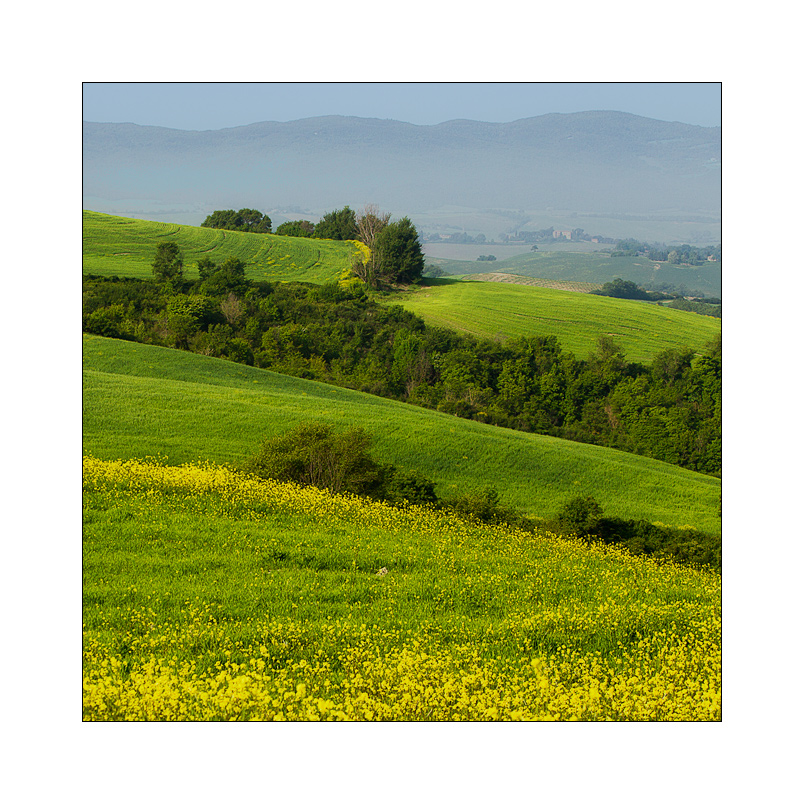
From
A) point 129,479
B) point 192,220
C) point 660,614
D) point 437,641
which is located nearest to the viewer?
point 437,641

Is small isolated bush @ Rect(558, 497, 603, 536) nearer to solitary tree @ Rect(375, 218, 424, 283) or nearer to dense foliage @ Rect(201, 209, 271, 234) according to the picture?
solitary tree @ Rect(375, 218, 424, 283)

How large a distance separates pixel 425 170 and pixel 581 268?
273 centimetres

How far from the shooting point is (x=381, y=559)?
21.7ft

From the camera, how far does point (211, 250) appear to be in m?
10.0

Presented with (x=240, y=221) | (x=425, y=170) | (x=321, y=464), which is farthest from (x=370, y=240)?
(x=321, y=464)

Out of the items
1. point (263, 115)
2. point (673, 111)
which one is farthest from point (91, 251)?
point (673, 111)

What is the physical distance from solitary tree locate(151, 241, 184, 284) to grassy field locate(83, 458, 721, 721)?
12.8 ft

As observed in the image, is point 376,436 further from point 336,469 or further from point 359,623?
point 359,623

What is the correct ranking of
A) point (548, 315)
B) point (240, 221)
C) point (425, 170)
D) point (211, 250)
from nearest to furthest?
point (425, 170) < point (240, 221) < point (211, 250) < point (548, 315)

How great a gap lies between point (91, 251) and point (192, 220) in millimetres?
1339

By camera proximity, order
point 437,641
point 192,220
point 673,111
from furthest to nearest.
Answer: point 192,220, point 673,111, point 437,641

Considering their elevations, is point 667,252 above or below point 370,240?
below

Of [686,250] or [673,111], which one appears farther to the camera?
[686,250]
